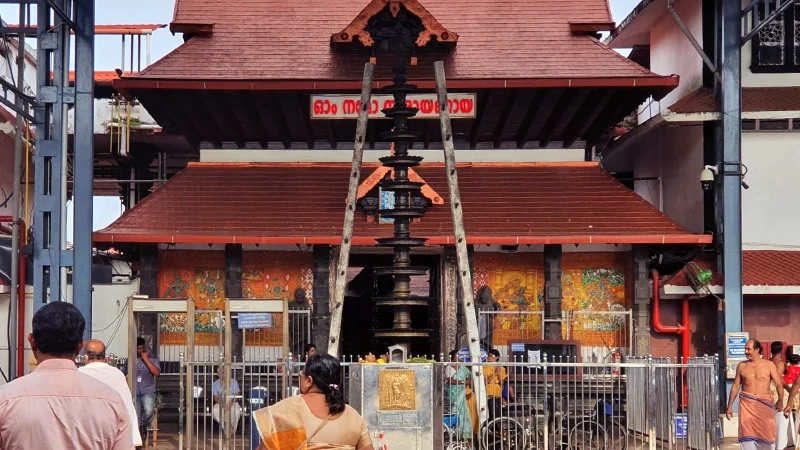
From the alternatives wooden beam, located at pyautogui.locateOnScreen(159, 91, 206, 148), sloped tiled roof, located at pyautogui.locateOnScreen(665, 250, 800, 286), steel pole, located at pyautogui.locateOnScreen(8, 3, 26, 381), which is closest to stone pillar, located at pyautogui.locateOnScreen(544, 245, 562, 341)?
sloped tiled roof, located at pyautogui.locateOnScreen(665, 250, 800, 286)

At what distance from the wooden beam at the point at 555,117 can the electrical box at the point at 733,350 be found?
174 inches

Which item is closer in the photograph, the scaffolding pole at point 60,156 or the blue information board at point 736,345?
the scaffolding pole at point 60,156

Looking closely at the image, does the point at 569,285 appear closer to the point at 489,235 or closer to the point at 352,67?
the point at 489,235

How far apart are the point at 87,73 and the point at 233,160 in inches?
169

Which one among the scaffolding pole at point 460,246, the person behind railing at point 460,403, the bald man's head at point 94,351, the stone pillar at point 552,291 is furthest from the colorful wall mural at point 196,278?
the bald man's head at point 94,351

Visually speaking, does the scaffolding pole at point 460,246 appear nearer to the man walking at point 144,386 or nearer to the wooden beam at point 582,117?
the man walking at point 144,386

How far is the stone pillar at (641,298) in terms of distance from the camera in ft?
62.7

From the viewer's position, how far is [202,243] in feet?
63.2

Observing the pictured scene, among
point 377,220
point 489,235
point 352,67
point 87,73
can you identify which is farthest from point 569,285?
point 87,73

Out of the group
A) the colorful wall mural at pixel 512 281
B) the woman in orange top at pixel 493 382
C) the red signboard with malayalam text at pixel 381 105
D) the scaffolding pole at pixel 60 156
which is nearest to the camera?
the woman in orange top at pixel 493 382

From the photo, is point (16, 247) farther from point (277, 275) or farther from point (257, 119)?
point (257, 119)

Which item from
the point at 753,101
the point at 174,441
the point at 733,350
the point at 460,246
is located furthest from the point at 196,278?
the point at 753,101

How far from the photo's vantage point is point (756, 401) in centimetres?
1384

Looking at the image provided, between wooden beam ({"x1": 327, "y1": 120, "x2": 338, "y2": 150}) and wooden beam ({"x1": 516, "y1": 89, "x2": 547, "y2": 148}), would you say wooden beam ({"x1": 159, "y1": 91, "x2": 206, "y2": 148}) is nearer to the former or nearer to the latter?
wooden beam ({"x1": 327, "y1": 120, "x2": 338, "y2": 150})
